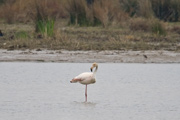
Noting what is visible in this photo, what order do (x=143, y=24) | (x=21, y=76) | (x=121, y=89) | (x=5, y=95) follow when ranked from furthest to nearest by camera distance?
(x=143, y=24)
(x=21, y=76)
(x=121, y=89)
(x=5, y=95)

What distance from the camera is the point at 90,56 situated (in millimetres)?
15734

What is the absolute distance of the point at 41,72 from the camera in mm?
13594

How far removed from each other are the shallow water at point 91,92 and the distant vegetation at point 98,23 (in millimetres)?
2894

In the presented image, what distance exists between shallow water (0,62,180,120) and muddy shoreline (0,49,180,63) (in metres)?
0.50

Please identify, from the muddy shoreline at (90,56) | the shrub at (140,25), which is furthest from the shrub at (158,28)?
the muddy shoreline at (90,56)

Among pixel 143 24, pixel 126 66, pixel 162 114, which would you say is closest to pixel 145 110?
pixel 162 114

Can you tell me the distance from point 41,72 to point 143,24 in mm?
9385

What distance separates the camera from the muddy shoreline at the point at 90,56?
15.4m

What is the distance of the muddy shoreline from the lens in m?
15.4

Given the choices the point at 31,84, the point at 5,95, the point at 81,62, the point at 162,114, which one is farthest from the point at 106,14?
the point at 162,114

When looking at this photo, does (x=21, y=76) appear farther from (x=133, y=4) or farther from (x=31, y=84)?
(x=133, y=4)

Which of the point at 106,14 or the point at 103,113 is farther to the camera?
the point at 106,14

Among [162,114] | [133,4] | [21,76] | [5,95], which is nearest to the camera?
[162,114]

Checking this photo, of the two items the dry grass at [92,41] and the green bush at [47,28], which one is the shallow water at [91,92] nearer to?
the dry grass at [92,41]
